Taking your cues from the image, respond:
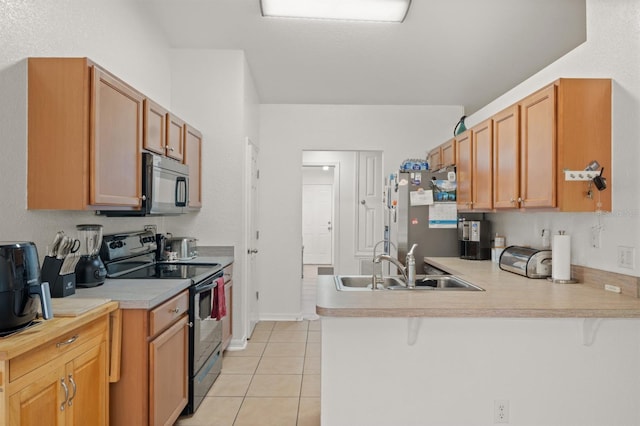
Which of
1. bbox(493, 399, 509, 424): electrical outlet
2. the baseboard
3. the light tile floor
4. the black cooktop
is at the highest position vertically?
the black cooktop

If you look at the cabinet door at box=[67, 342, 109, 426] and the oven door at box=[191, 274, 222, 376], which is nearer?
the cabinet door at box=[67, 342, 109, 426]

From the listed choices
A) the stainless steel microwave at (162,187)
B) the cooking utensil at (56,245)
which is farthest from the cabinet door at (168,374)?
the stainless steel microwave at (162,187)

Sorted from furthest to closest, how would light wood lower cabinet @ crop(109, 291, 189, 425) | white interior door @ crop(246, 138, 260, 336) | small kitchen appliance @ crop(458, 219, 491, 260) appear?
white interior door @ crop(246, 138, 260, 336)
small kitchen appliance @ crop(458, 219, 491, 260)
light wood lower cabinet @ crop(109, 291, 189, 425)

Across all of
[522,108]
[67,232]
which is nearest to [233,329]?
[67,232]

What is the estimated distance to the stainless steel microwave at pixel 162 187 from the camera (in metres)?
2.61

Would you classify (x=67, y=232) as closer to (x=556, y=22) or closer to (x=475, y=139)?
(x=475, y=139)

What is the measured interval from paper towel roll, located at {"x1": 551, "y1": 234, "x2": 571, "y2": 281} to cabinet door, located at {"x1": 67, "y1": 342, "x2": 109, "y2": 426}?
8.30ft

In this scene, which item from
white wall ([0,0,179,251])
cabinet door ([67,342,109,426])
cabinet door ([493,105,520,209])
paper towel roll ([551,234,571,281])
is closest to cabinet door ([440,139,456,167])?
cabinet door ([493,105,520,209])

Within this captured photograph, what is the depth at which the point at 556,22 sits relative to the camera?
10.0ft

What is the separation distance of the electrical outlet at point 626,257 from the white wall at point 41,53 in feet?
9.70

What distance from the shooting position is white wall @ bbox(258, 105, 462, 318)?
4891 millimetres

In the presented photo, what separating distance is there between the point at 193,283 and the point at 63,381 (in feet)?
3.45

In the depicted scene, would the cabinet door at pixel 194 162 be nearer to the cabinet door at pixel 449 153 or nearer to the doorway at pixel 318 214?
the cabinet door at pixel 449 153

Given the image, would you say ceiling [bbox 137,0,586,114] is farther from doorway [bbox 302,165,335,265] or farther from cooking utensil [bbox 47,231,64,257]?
doorway [bbox 302,165,335,265]
